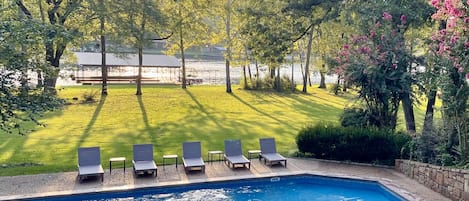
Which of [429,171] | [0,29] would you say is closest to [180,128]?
[0,29]

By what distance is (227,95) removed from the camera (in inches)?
1142

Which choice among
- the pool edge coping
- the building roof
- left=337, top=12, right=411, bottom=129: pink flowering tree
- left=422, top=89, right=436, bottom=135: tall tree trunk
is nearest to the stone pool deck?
the pool edge coping

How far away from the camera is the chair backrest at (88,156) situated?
10.2 metres

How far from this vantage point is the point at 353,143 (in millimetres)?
11586

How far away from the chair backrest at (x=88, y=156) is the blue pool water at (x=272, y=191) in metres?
1.38

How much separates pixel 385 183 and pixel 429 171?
107 cm

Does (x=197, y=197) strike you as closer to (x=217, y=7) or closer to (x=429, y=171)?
(x=429, y=171)

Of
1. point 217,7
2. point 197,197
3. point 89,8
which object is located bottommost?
point 197,197

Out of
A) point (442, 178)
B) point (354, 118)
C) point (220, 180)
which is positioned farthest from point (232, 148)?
point (442, 178)

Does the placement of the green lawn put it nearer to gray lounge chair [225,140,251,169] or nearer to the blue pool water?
gray lounge chair [225,140,251,169]

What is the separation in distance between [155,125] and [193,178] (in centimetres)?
707

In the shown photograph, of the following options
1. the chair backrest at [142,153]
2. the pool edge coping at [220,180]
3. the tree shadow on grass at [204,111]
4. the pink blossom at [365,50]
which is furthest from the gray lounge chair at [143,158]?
the pink blossom at [365,50]

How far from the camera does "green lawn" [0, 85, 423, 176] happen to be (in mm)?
11977

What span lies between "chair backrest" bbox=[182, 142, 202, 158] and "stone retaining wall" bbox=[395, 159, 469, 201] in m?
5.72
